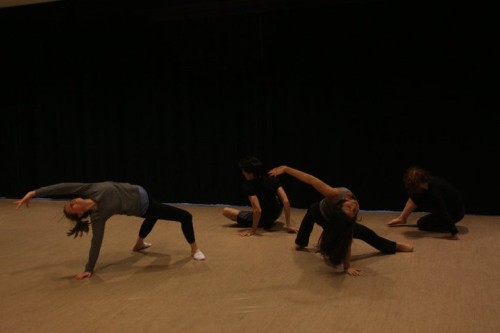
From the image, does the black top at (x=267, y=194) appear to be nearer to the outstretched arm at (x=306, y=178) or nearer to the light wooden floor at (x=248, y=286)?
the light wooden floor at (x=248, y=286)

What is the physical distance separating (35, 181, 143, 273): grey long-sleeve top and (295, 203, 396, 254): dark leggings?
55.3 inches

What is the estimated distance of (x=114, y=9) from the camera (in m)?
6.34

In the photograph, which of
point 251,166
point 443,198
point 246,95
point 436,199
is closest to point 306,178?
point 251,166

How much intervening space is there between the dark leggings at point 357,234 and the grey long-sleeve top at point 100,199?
1.41 metres

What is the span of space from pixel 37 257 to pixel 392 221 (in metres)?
3.46

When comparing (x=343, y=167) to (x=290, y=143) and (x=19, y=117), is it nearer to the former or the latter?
(x=290, y=143)

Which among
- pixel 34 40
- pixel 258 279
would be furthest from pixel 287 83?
pixel 34 40

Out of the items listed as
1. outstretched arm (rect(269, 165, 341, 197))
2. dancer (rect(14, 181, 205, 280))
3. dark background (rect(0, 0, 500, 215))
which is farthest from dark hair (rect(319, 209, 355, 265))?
dark background (rect(0, 0, 500, 215))

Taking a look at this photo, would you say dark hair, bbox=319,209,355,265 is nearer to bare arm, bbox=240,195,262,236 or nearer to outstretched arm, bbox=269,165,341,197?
outstretched arm, bbox=269,165,341,197

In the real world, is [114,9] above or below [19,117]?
above

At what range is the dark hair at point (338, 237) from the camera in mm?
3305

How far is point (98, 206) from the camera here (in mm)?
3461

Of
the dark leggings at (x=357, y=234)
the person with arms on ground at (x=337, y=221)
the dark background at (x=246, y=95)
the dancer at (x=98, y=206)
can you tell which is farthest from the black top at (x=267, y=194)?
the dark background at (x=246, y=95)

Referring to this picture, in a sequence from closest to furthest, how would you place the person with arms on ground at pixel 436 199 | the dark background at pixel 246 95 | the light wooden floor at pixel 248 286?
the light wooden floor at pixel 248 286, the person with arms on ground at pixel 436 199, the dark background at pixel 246 95
